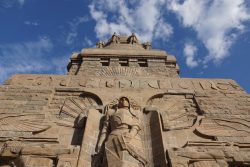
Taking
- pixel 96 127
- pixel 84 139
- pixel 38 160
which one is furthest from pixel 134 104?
pixel 38 160

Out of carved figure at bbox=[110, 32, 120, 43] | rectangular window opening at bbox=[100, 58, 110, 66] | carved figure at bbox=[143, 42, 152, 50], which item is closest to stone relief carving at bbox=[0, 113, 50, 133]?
rectangular window opening at bbox=[100, 58, 110, 66]

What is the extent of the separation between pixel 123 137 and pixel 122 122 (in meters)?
0.58

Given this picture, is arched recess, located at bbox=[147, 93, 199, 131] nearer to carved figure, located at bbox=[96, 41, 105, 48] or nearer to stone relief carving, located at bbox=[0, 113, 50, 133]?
stone relief carving, located at bbox=[0, 113, 50, 133]

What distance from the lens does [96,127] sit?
6605 millimetres

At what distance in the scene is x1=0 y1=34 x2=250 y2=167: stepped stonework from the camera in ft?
17.8

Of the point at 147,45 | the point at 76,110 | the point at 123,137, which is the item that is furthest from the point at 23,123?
the point at 147,45

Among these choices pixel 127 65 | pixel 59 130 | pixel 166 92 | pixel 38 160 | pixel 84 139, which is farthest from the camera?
pixel 127 65

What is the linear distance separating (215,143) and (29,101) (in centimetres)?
497

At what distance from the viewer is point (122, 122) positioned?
607 centimetres

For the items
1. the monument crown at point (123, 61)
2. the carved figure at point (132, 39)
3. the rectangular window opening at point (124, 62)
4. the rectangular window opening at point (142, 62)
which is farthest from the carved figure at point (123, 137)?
the carved figure at point (132, 39)

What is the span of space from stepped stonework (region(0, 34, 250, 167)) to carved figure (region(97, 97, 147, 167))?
0.02 metres

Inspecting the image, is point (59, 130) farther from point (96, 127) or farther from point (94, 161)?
point (94, 161)

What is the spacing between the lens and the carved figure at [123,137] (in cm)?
510

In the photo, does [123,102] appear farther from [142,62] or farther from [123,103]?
[142,62]
